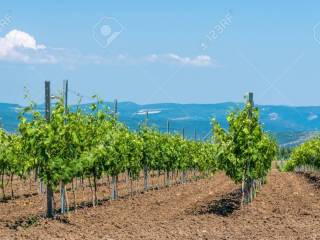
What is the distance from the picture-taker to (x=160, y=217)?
20516mm

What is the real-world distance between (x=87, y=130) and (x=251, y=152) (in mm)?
6532

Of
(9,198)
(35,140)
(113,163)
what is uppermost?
(35,140)

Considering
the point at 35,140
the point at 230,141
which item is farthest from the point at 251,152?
the point at 35,140

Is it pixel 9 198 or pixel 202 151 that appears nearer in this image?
pixel 9 198

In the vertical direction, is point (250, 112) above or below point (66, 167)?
above

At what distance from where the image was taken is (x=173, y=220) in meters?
19.3

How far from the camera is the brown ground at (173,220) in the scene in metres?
16.2

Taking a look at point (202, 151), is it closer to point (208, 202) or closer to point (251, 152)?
point (208, 202)

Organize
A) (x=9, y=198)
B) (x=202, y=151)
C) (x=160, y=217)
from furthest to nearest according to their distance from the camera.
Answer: (x=202, y=151) → (x=9, y=198) → (x=160, y=217)

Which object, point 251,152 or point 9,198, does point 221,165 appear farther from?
point 9,198

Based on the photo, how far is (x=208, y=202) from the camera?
25.4m

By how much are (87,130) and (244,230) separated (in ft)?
28.4

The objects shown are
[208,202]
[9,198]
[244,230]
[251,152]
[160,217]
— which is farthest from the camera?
[9,198]

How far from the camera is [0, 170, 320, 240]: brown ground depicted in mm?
16234
